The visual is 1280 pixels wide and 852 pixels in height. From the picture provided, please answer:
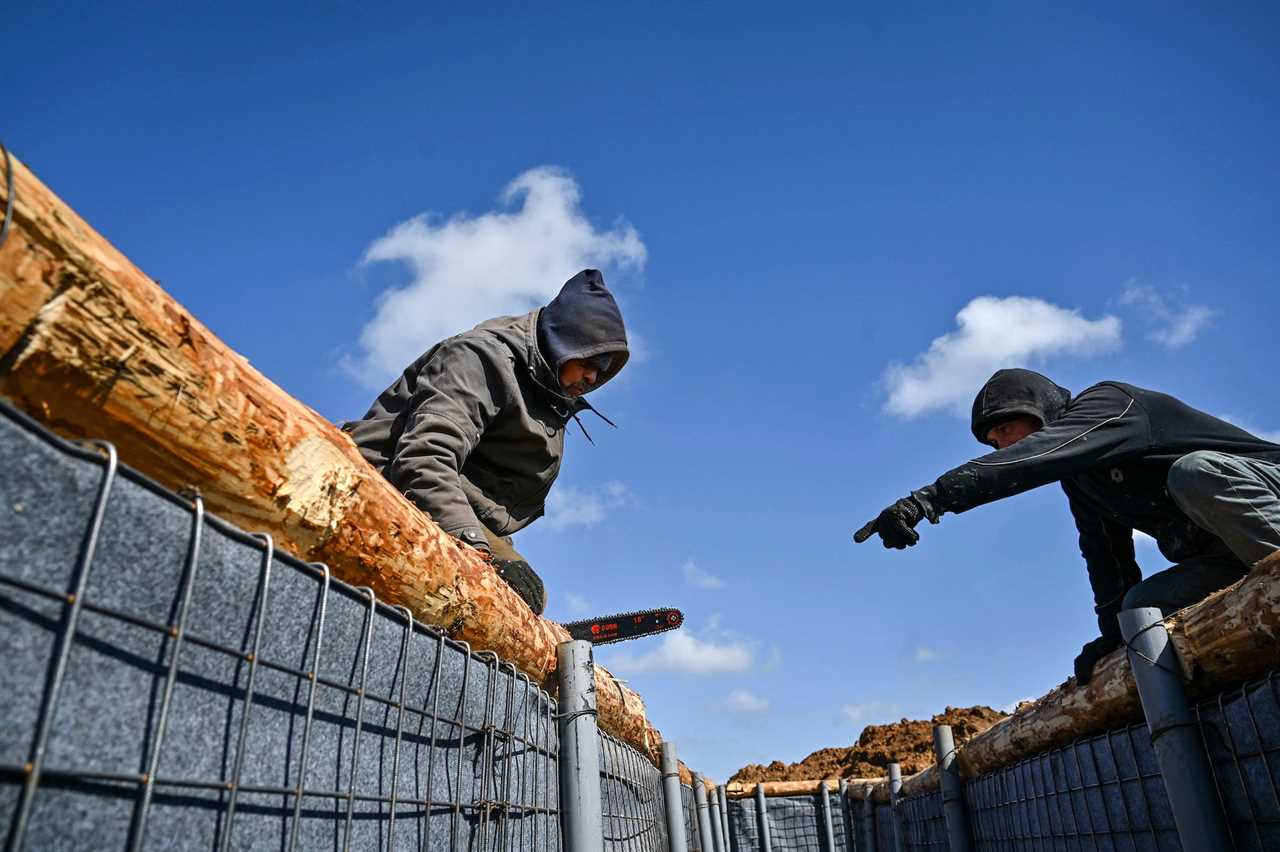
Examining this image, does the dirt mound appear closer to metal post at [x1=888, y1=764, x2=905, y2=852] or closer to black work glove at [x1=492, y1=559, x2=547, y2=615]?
metal post at [x1=888, y1=764, x2=905, y2=852]

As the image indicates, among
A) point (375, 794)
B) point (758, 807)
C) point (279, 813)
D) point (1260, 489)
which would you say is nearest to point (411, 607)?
point (375, 794)

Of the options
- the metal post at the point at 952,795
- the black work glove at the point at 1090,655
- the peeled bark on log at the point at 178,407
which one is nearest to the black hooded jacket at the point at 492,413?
the peeled bark on log at the point at 178,407

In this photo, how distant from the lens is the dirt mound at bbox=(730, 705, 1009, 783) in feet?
49.8

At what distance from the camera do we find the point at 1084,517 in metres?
4.59

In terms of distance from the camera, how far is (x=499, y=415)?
349 cm

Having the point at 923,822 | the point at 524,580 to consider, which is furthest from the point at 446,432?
the point at 923,822

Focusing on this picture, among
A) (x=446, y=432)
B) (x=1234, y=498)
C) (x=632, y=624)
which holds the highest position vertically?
(x=632, y=624)

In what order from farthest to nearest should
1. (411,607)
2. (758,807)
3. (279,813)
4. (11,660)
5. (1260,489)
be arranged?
(758,807), (1260,489), (411,607), (279,813), (11,660)

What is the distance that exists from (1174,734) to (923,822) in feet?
17.5

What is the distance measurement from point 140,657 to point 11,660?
6.8 inches

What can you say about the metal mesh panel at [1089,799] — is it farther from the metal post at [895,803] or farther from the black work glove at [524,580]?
the metal post at [895,803]

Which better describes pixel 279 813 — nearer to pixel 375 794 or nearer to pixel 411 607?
pixel 375 794

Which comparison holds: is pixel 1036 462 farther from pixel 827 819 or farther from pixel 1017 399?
pixel 827 819

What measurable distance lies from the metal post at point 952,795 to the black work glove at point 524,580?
12.8 ft
